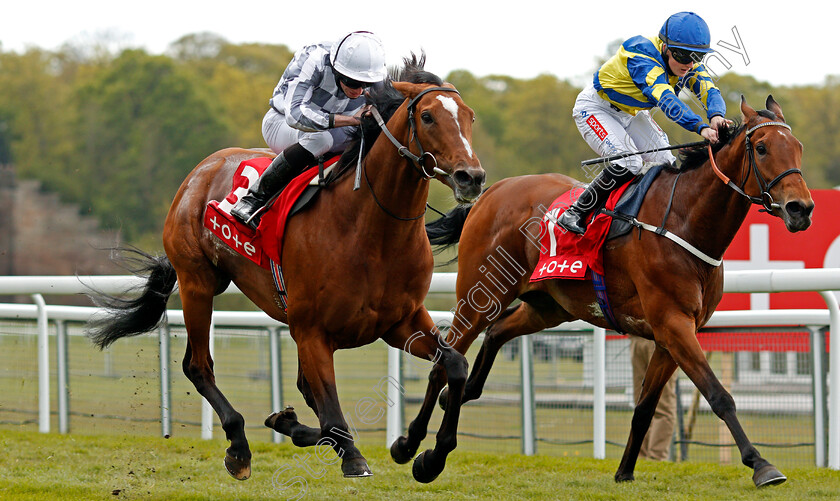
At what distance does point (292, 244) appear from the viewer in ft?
13.9

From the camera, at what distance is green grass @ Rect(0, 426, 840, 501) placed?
4543 millimetres

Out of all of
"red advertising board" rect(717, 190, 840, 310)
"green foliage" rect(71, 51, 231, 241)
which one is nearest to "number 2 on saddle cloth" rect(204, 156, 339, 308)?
"red advertising board" rect(717, 190, 840, 310)

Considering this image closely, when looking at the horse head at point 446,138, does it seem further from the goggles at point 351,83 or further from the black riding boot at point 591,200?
the black riding boot at point 591,200

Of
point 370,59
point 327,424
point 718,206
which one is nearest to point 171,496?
point 327,424

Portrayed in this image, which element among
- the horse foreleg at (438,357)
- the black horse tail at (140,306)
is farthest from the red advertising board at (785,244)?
the black horse tail at (140,306)

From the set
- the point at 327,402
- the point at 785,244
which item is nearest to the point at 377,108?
the point at 327,402

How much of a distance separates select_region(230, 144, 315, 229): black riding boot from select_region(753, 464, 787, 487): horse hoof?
235cm

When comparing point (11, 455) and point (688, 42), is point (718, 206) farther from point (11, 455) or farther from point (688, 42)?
point (11, 455)

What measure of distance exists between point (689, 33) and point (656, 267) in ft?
3.86

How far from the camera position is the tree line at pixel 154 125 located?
3512 centimetres

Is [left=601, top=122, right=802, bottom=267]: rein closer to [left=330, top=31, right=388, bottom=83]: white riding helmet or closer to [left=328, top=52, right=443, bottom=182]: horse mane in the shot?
[left=328, top=52, right=443, bottom=182]: horse mane

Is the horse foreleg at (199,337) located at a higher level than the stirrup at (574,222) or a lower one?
lower

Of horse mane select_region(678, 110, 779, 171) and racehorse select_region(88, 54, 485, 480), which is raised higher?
horse mane select_region(678, 110, 779, 171)

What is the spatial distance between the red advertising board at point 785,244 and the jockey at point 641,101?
389cm
